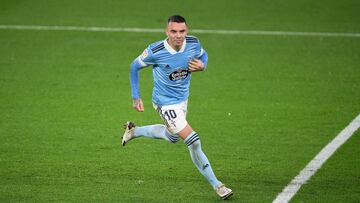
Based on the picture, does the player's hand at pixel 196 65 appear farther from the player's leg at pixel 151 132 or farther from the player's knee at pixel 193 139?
the player's leg at pixel 151 132

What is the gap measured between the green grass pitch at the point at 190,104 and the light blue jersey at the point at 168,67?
1179mm

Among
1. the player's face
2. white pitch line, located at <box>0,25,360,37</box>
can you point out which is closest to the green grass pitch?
white pitch line, located at <box>0,25,360,37</box>

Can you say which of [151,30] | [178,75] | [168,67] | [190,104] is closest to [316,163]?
[178,75]

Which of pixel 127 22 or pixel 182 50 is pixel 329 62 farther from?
pixel 182 50

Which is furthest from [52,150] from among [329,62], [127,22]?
[127,22]

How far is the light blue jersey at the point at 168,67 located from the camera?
10.4 m

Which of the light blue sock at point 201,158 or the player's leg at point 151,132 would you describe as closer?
the light blue sock at point 201,158

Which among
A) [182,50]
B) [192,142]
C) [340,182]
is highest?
[182,50]

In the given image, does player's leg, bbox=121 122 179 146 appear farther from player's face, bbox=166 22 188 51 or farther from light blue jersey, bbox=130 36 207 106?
player's face, bbox=166 22 188 51

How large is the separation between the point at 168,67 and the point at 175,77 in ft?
0.49

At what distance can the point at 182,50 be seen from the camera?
10.4 meters

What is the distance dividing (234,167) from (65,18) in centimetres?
1009

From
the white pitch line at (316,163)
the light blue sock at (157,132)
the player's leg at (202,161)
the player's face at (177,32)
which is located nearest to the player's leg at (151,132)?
the light blue sock at (157,132)

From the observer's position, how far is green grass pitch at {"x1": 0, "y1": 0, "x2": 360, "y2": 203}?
10.9m
